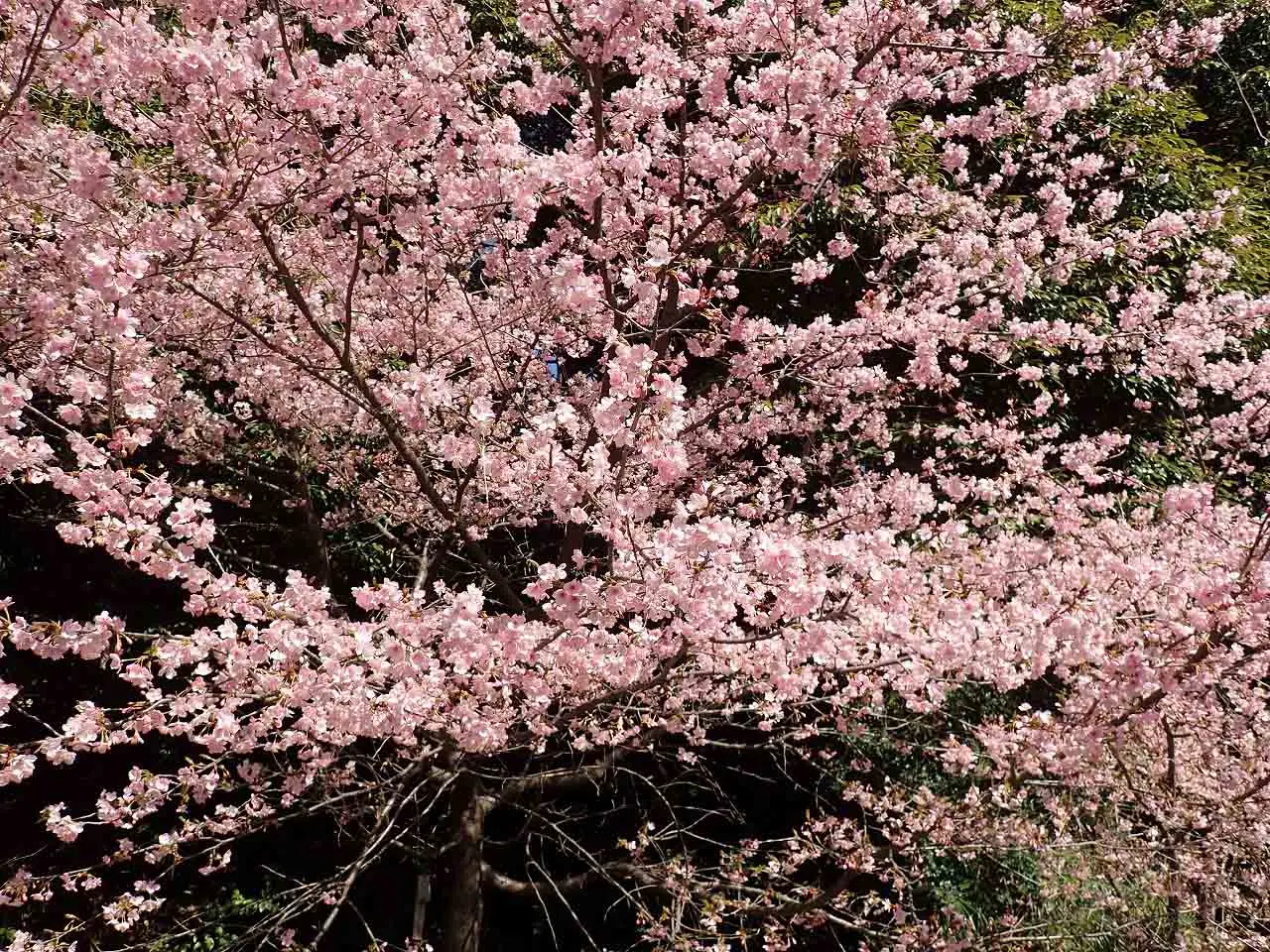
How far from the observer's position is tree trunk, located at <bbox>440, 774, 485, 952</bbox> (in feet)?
15.9

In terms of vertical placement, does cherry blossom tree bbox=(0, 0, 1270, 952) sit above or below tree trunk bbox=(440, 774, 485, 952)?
above

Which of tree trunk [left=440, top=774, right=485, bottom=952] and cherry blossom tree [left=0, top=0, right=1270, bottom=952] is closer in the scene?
cherry blossom tree [left=0, top=0, right=1270, bottom=952]

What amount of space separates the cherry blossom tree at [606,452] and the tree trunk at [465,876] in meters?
0.03

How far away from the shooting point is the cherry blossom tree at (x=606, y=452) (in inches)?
115

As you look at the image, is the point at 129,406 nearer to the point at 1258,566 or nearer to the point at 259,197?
the point at 259,197

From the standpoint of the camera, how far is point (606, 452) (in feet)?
10.8

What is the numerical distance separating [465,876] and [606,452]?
299 centimetres

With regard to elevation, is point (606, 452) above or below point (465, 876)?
above

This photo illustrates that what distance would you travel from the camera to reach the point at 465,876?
491cm

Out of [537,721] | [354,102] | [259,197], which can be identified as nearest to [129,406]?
[259,197]

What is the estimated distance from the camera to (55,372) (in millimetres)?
3893

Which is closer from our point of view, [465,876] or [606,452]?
[606,452]

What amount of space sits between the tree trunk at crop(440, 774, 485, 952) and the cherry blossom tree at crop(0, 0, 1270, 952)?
3 centimetres

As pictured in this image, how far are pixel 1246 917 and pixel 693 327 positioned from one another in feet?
17.4
